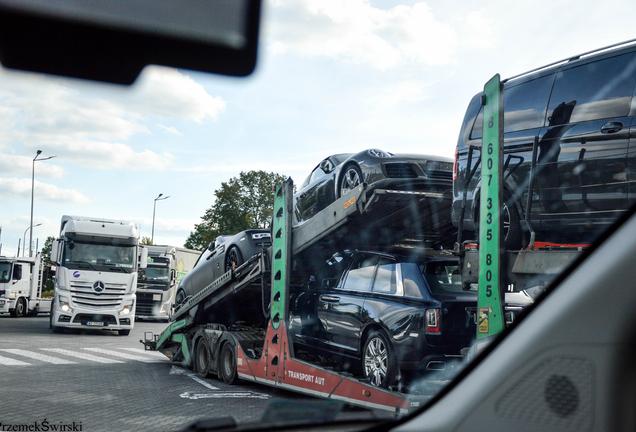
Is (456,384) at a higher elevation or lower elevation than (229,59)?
lower

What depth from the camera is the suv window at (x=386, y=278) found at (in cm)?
686

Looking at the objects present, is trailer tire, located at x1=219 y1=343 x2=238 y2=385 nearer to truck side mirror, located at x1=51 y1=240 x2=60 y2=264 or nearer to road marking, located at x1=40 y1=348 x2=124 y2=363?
road marking, located at x1=40 y1=348 x2=124 y2=363

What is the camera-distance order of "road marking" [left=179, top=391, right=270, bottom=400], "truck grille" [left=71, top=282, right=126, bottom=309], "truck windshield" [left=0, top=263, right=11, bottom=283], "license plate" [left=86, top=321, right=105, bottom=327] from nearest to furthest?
"road marking" [left=179, top=391, right=270, bottom=400], "truck grille" [left=71, top=282, right=126, bottom=309], "license plate" [left=86, top=321, right=105, bottom=327], "truck windshield" [left=0, top=263, right=11, bottom=283]

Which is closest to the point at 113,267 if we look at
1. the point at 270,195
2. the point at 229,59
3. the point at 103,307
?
the point at 103,307

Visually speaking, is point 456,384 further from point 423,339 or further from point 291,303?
point 291,303

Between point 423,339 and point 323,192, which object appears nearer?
point 423,339

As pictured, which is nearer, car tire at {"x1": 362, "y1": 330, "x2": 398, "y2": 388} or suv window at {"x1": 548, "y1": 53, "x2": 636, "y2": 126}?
suv window at {"x1": 548, "y1": 53, "x2": 636, "y2": 126}

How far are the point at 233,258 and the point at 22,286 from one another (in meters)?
22.2

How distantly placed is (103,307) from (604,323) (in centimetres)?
1986

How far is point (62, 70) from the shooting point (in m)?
2.27

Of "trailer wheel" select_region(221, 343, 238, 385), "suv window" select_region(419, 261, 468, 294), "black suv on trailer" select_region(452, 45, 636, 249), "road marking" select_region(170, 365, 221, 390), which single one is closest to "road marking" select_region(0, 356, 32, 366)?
"road marking" select_region(170, 365, 221, 390)

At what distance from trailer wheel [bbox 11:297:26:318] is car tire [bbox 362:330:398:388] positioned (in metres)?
26.8

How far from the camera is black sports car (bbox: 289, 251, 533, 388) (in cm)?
623

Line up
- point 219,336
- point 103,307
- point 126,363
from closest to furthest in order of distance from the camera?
point 219,336 < point 126,363 < point 103,307
